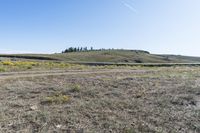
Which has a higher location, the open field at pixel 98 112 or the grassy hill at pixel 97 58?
the open field at pixel 98 112

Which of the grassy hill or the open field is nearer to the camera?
the open field

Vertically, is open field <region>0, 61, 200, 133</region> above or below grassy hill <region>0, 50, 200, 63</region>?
above

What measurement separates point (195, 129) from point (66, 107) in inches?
195

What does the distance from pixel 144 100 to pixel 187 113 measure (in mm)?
2543

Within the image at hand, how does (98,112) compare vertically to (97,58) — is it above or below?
above

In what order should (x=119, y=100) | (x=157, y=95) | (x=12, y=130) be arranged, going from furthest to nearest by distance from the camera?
(x=157, y=95) < (x=119, y=100) < (x=12, y=130)

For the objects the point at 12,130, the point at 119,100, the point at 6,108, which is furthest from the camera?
the point at 119,100

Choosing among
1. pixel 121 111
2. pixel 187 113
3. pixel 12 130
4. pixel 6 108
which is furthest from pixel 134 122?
pixel 6 108

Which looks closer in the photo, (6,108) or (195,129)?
(195,129)

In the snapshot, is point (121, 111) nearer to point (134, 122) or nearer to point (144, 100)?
point (134, 122)

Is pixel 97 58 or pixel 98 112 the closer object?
pixel 98 112

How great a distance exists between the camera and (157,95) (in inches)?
561

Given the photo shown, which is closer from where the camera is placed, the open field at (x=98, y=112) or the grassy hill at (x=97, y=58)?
the open field at (x=98, y=112)

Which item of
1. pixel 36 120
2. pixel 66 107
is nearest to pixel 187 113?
pixel 66 107
